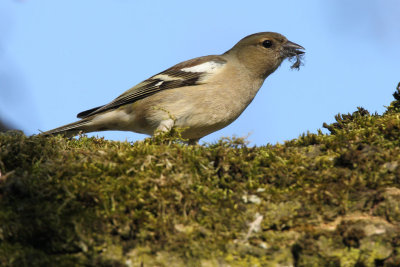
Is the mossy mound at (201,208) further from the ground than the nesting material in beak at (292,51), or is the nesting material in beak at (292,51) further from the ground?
the nesting material in beak at (292,51)

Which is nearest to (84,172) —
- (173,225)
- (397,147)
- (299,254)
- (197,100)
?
(173,225)

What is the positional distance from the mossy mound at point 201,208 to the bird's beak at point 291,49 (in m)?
4.91

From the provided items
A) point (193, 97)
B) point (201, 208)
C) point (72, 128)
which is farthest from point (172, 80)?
point (201, 208)

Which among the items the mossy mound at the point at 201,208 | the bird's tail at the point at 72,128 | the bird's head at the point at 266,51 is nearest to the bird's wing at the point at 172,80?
the bird's tail at the point at 72,128

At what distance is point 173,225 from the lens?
305 cm

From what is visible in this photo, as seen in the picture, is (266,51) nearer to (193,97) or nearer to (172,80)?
(172,80)

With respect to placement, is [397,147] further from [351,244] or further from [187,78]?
[187,78]

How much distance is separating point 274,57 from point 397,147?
16.1ft

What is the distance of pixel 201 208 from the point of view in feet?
10.5

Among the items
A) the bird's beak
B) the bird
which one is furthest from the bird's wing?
the bird's beak

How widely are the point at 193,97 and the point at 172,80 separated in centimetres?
77

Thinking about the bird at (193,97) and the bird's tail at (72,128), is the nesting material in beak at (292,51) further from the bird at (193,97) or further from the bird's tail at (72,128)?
the bird's tail at (72,128)

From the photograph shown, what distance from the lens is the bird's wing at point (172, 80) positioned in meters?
7.69

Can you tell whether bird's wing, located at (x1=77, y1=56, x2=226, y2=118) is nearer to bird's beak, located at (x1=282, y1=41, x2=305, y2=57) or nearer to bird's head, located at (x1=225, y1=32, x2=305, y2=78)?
bird's head, located at (x1=225, y1=32, x2=305, y2=78)
